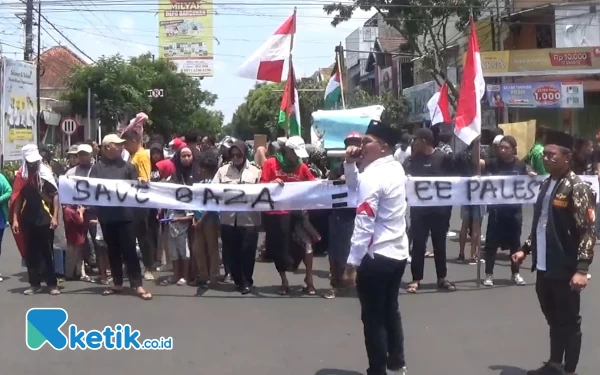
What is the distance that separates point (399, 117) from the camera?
38125mm

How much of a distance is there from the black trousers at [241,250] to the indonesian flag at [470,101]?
2671mm

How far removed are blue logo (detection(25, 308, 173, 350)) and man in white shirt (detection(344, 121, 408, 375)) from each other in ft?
6.77

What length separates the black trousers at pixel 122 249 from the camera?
9023 mm

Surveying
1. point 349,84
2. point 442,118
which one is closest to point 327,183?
point 442,118

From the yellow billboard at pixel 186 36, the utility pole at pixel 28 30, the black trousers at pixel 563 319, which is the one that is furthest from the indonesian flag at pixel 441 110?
the yellow billboard at pixel 186 36

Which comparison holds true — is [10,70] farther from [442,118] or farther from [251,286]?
[251,286]

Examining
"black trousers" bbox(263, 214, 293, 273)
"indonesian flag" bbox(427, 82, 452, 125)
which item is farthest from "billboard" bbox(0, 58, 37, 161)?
"black trousers" bbox(263, 214, 293, 273)

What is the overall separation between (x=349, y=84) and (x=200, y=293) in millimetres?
54017

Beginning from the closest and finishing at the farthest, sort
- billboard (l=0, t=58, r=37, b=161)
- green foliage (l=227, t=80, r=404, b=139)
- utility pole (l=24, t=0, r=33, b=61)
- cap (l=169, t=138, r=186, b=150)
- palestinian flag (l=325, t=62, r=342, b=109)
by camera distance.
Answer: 1. cap (l=169, t=138, r=186, b=150)
2. palestinian flag (l=325, t=62, r=342, b=109)
3. billboard (l=0, t=58, r=37, b=161)
4. utility pole (l=24, t=0, r=33, b=61)
5. green foliage (l=227, t=80, r=404, b=139)

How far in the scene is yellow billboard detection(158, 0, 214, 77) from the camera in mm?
53875

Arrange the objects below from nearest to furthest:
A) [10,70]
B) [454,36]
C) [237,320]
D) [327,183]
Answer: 1. [237,320]
2. [327,183]
3. [10,70]
4. [454,36]

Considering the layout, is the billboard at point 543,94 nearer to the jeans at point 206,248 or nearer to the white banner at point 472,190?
the white banner at point 472,190

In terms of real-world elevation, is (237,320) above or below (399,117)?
below

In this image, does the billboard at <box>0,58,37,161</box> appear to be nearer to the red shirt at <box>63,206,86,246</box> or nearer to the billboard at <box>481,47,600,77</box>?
the red shirt at <box>63,206,86,246</box>
